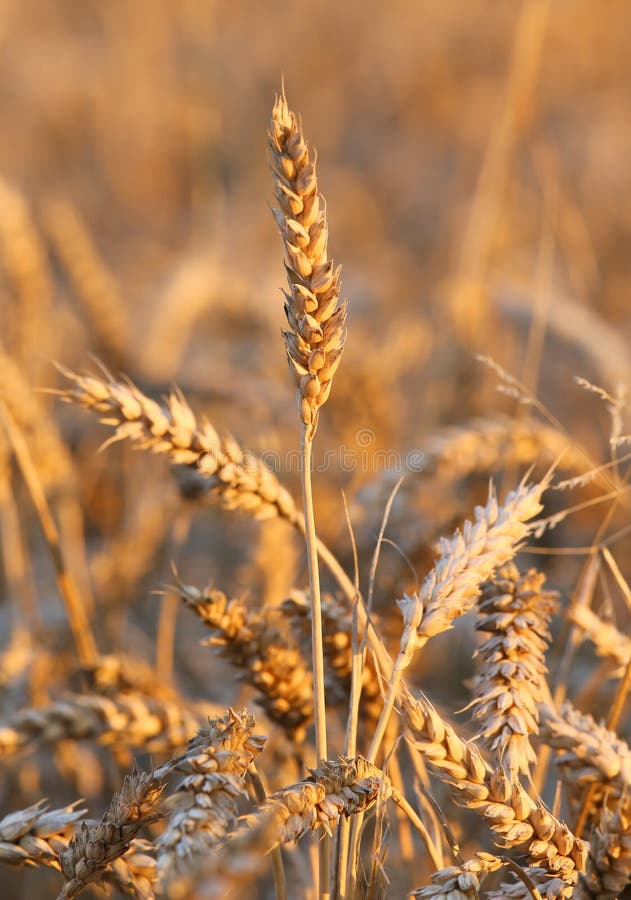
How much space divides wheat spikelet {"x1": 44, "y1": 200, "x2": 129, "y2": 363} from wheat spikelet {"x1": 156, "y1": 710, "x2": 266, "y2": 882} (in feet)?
6.02

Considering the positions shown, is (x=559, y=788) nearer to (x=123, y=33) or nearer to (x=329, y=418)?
(x=329, y=418)

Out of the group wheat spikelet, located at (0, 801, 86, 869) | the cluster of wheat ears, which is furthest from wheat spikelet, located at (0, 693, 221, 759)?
wheat spikelet, located at (0, 801, 86, 869)

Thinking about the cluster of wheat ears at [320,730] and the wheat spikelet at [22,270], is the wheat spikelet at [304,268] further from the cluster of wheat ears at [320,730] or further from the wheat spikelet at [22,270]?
the wheat spikelet at [22,270]

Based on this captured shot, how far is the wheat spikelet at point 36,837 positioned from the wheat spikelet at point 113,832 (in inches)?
3.7

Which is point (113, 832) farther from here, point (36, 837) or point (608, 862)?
point (608, 862)

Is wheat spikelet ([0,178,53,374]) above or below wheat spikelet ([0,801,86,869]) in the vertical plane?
above

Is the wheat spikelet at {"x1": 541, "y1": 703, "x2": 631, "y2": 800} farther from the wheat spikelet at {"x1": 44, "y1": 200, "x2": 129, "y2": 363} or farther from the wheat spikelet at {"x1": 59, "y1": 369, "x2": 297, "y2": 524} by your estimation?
the wheat spikelet at {"x1": 44, "y1": 200, "x2": 129, "y2": 363}

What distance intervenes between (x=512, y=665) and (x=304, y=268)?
15.6 inches

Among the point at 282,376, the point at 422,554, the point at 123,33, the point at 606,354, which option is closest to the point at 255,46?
the point at 123,33

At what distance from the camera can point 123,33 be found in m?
6.87

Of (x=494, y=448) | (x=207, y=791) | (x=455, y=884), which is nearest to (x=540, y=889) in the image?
(x=455, y=884)

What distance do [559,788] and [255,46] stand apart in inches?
292

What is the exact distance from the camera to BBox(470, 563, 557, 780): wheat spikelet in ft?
2.32

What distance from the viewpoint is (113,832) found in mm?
670
